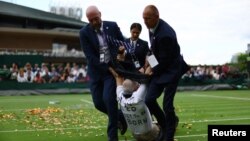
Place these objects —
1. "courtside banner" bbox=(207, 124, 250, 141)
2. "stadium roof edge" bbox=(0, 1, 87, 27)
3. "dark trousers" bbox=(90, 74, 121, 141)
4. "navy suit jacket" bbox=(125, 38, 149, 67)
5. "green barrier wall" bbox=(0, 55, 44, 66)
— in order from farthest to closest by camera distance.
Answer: "stadium roof edge" bbox=(0, 1, 87, 27), "green barrier wall" bbox=(0, 55, 44, 66), "navy suit jacket" bbox=(125, 38, 149, 67), "dark trousers" bbox=(90, 74, 121, 141), "courtside banner" bbox=(207, 124, 250, 141)

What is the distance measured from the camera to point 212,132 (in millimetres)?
5281

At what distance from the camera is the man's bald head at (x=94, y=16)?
24.5ft

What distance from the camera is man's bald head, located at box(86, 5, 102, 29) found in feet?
24.5

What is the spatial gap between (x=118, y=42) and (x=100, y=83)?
0.73 metres

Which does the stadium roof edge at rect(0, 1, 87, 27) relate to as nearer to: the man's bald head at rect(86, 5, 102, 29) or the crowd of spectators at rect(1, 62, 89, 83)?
the crowd of spectators at rect(1, 62, 89, 83)

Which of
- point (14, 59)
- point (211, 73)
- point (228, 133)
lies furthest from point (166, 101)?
point (14, 59)

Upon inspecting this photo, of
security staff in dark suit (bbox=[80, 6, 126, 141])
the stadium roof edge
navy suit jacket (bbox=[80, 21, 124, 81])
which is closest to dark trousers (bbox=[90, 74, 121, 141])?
security staff in dark suit (bbox=[80, 6, 126, 141])

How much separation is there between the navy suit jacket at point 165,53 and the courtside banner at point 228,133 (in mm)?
2062

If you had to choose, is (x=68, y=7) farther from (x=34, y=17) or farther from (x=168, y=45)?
(x=168, y=45)

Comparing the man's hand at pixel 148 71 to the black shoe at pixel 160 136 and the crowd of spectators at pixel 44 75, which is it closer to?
the black shoe at pixel 160 136

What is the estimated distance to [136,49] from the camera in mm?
8070

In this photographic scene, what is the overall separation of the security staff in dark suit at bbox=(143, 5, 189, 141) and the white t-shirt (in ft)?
0.36

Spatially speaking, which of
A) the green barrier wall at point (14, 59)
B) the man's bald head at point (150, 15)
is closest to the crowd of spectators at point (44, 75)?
the green barrier wall at point (14, 59)

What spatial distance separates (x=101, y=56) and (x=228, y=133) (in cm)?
305
